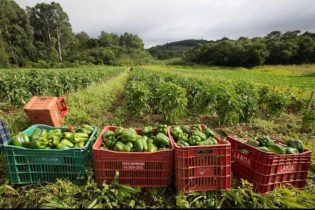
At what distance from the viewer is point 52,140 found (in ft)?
11.9

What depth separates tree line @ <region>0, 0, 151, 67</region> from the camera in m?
49.2

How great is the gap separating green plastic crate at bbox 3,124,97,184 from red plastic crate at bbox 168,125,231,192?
1457 millimetres

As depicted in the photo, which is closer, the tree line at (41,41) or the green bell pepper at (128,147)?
the green bell pepper at (128,147)

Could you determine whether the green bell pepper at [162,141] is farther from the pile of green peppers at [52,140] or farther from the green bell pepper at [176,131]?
the pile of green peppers at [52,140]

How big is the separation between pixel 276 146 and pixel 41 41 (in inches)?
2643

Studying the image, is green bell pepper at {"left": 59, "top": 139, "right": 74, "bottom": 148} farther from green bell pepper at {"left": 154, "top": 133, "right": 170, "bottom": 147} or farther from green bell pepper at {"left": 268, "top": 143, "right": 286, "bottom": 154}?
green bell pepper at {"left": 268, "top": 143, "right": 286, "bottom": 154}

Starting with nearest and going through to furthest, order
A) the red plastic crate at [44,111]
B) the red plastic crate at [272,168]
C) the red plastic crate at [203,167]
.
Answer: the red plastic crate at [203,167], the red plastic crate at [272,168], the red plastic crate at [44,111]

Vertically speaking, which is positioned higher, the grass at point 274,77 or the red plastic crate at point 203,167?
the red plastic crate at point 203,167

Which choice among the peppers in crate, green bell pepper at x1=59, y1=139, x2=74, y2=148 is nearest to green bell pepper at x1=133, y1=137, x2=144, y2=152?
green bell pepper at x1=59, y1=139, x2=74, y2=148

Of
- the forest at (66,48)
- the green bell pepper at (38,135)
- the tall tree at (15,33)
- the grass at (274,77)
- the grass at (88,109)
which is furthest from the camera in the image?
the tall tree at (15,33)

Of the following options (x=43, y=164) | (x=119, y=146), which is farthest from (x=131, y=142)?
(x=43, y=164)

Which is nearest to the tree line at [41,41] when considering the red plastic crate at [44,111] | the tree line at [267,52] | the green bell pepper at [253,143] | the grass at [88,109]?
the tree line at [267,52]

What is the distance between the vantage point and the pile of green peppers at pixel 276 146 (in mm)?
3393

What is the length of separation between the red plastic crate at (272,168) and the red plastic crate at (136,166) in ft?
3.96
